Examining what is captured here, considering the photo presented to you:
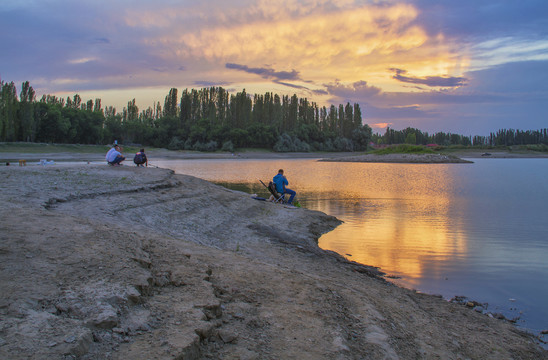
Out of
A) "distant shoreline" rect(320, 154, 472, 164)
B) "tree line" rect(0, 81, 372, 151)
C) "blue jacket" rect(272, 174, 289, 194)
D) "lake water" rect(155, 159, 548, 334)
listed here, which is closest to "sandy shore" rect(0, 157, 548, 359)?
"lake water" rect(155, 159, 548, 334)

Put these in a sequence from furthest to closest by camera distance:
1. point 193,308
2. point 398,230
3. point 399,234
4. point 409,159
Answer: point 409,159
point 398,230
point 399,234
point 193,308

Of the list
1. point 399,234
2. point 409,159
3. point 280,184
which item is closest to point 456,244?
point 399,234

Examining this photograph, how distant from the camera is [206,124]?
377ft

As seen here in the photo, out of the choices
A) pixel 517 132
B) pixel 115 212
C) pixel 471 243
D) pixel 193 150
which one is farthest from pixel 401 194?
pixel 517 132

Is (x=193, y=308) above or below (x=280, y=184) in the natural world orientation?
below

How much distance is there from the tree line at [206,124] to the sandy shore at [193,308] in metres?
76.2

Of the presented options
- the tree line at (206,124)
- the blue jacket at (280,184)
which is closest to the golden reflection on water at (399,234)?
the blue jacket at (280,184)

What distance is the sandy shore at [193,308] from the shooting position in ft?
12.5

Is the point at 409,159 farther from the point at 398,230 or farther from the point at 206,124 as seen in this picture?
the point at 398,230

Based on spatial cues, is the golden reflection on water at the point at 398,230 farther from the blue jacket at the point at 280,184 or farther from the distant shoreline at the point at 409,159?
the distant shoreline at the point at 409,159

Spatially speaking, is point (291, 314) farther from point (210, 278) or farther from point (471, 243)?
point (471, 243)

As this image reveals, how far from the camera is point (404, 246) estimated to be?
12.9 m

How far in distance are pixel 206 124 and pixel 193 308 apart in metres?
113

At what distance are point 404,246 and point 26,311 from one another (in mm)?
11274
